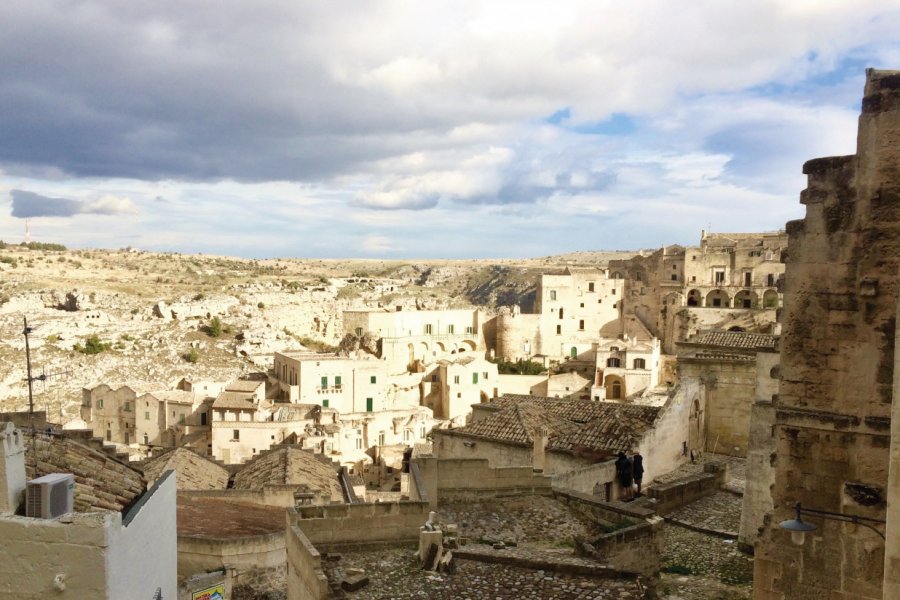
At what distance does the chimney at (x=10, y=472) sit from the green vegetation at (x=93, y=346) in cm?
4744

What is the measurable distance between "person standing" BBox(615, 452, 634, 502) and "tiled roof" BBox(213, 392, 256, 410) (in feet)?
79.4

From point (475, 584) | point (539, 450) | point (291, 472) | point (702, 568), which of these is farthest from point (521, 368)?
point (475, 584)

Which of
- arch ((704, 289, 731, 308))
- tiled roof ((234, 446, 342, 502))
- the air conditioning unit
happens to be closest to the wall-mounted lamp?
the air conditioning unit

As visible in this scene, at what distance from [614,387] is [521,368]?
9650 mm

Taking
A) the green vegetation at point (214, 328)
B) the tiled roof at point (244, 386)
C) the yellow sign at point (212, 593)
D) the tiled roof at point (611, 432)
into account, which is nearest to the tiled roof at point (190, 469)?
the yellow sign at point (212, 593)

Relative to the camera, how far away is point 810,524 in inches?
243

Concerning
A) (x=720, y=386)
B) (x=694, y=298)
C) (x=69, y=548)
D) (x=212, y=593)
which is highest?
(x=69, y=548)

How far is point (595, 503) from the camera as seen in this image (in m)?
10.7

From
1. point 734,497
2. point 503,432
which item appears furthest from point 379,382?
point 734,497

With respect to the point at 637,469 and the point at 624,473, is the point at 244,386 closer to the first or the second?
the point at 624,473

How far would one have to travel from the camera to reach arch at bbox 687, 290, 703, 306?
189 feet

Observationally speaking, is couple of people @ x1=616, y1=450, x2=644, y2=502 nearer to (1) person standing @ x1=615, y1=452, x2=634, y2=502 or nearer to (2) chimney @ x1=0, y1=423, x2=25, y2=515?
(1) person standing @ x1=615, y1=452, x2=634, y2=502

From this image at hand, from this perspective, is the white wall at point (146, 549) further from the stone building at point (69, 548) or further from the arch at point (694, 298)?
the arch at point (694, 298)

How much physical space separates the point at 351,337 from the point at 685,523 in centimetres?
4306
